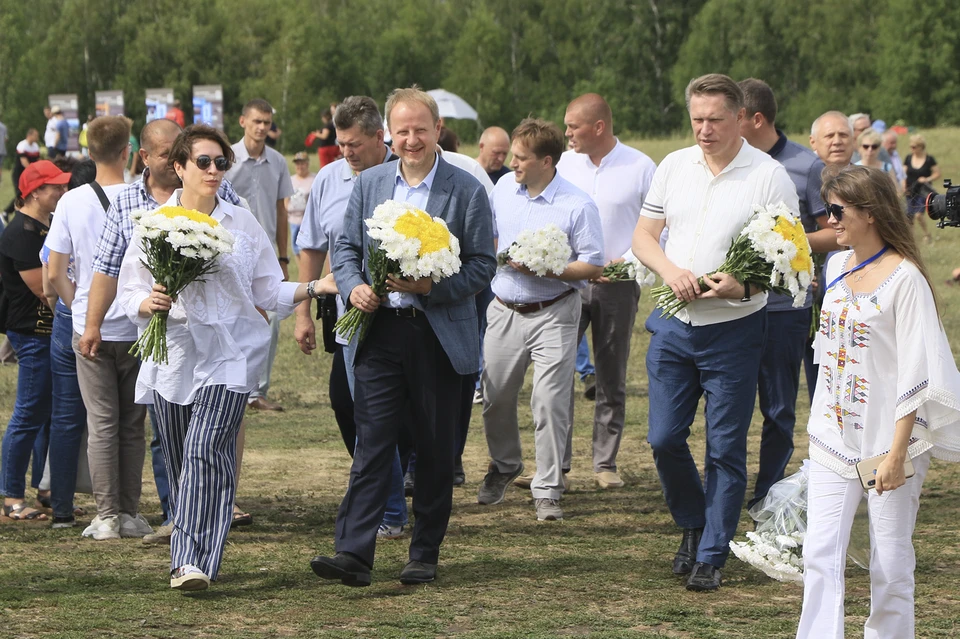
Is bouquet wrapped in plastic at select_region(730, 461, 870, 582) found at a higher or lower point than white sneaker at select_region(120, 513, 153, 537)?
higher

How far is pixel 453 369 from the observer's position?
639 centimetres

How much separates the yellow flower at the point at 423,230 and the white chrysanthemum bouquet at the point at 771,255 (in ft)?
3.69

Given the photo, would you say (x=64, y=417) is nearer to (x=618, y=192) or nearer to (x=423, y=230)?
(x=423, y=230)

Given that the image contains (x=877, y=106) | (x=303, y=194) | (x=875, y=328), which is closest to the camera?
(x=875, y=328)

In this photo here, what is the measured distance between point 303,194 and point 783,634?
16.6 meters

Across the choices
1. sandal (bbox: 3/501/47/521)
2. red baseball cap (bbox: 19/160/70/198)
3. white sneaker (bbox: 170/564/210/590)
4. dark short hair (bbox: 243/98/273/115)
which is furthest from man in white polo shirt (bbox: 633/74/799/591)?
dark short hair (bbox: 243/98/273/115)

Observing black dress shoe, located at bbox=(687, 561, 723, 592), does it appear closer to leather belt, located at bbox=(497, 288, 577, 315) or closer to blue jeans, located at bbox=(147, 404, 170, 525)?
leather belt, located at bbox=(497, 288, 577, 315)

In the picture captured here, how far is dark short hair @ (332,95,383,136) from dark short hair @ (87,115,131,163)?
46.8 inches

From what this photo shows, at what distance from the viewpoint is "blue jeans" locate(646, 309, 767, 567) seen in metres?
6.31

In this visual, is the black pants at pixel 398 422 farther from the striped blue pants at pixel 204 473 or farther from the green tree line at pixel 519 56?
the green tree line at pixel 519 56

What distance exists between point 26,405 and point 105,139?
1682mm

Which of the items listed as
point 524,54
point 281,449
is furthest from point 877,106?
point 281,449

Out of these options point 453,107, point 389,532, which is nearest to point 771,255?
point 389,532

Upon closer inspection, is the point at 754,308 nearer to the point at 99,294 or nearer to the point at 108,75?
the point at 99,294
